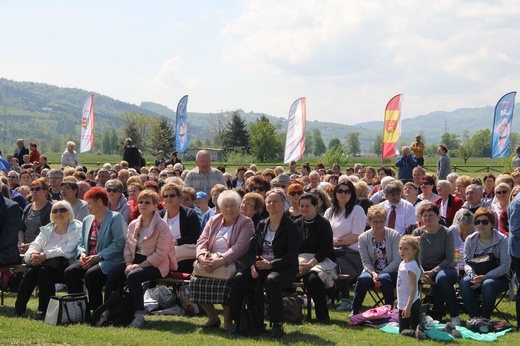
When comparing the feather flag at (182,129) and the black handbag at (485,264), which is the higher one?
the feather flag at (182,129)

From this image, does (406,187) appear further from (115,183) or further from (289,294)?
(115,183)

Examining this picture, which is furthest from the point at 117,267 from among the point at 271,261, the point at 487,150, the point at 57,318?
the point at 487,150

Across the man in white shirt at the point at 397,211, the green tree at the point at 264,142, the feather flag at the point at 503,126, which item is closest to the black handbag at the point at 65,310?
the man in white shirt at the point at 397,211

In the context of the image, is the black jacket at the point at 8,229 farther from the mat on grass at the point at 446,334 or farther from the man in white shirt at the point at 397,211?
the man in white shirt at the point at 397,211

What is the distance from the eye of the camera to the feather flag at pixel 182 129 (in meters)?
30.3

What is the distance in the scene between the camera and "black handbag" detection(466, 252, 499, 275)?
7.84 meters

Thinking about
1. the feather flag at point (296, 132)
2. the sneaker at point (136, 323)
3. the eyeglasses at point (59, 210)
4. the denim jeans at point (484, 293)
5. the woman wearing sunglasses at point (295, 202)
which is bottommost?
the sneaker at point (136, 323)

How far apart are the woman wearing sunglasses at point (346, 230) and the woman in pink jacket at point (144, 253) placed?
2152mm

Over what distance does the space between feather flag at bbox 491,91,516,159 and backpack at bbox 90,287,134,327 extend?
60.1ft

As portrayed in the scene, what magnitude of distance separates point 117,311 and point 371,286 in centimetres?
285

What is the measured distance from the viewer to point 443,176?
19.2 m

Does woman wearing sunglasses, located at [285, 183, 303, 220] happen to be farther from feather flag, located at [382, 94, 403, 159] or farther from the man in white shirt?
feather flag, located at [382, 94, 403, 159]

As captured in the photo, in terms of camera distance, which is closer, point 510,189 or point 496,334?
point 496,334

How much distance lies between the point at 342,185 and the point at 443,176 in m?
11.1
